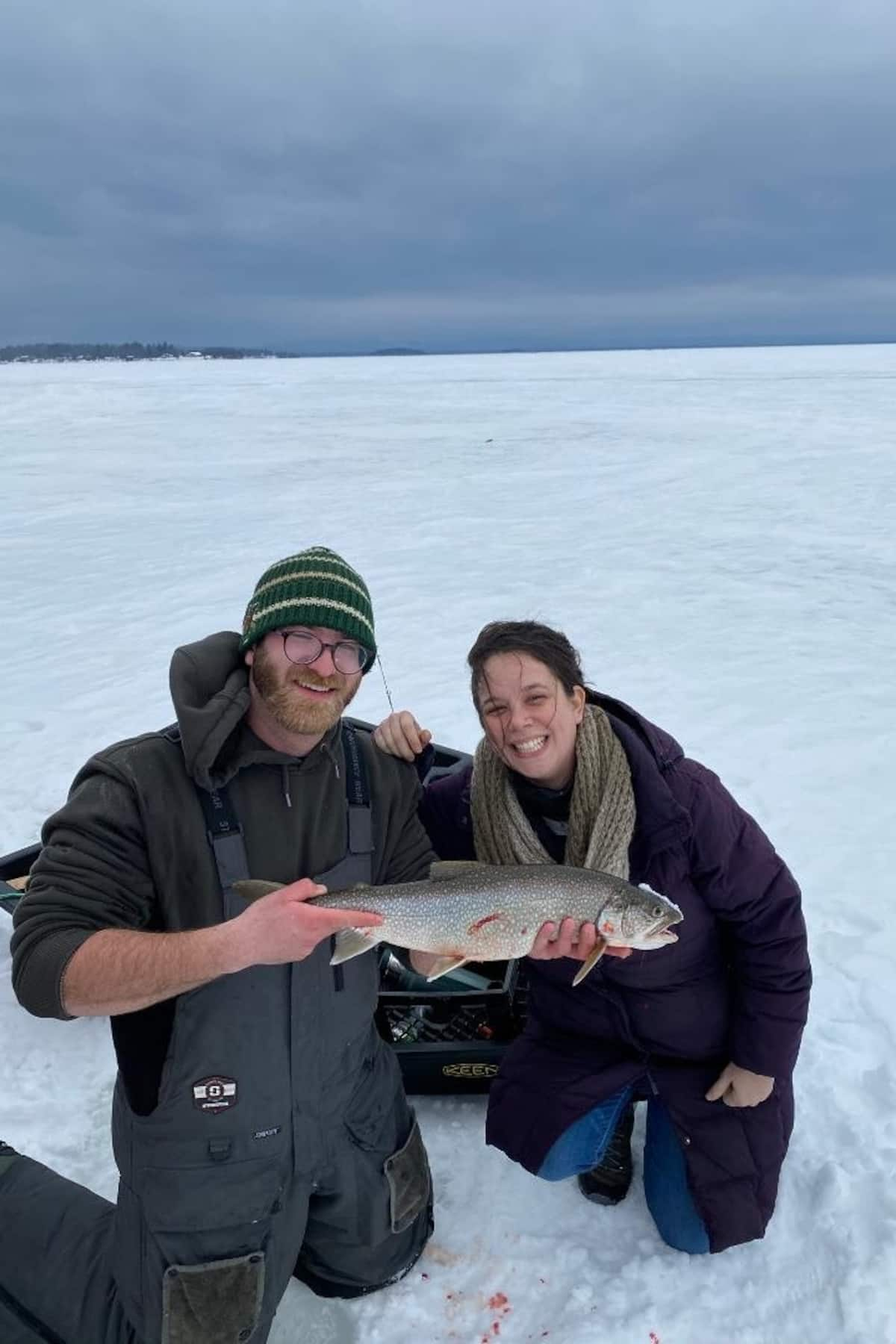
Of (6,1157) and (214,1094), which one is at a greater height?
(214,1094)

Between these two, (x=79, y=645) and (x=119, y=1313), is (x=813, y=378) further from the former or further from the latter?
(x=119, y=1313)

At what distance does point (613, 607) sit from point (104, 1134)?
748 cm

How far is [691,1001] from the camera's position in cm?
308

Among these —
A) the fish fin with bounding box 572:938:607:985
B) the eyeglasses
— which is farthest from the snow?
the eyeglasses

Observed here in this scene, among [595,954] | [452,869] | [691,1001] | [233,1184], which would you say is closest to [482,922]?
[452,869]

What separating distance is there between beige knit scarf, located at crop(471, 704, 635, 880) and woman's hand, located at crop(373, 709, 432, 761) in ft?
0.68

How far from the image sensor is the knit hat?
2760mm

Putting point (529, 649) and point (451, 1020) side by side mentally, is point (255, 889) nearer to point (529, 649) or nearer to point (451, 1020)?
point (529, 649)

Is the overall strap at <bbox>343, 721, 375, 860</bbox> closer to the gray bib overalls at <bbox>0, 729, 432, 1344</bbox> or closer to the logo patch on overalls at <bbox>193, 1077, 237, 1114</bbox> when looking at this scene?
the gray bib overalls at <bbox>0, 729, 432, 1344</bbox>

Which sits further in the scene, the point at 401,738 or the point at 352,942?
the point at 401,738

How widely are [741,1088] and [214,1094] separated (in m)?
1.66

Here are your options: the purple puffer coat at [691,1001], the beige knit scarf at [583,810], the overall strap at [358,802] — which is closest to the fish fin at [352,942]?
the overall strap at [358,802]

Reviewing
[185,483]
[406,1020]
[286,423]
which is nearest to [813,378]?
[286,423]

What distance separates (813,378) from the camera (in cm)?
4153
